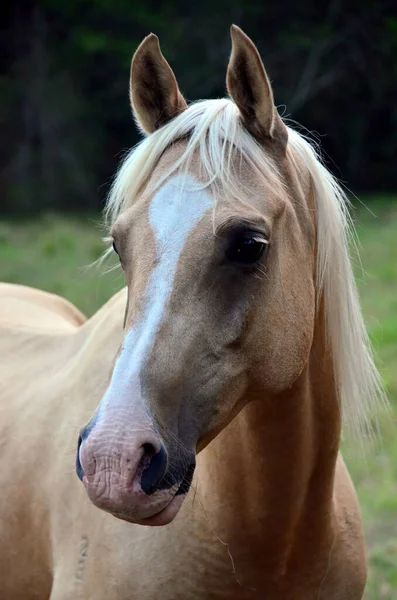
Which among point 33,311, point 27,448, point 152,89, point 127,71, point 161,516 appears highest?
point 152,89

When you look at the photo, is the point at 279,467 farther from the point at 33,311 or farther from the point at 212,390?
the point at 33,311

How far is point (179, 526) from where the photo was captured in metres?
2.12

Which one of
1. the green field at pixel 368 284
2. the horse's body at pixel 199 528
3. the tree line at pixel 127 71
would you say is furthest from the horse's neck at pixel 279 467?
the tree line at pixel 127 71

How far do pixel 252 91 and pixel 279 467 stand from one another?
0.92m

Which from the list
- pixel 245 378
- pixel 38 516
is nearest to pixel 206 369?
pixel 245 378

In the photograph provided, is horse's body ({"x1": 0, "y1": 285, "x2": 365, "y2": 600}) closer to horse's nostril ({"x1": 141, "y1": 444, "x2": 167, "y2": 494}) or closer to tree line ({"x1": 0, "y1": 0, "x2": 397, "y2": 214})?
horse's nostril ({"x1": 141, "y1": 444, "x2": 167, "y2": 494})

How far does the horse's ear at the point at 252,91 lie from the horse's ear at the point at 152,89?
0.18 metres

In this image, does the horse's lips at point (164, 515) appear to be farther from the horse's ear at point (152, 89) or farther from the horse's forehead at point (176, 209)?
the horse's ear at point (152, 89)

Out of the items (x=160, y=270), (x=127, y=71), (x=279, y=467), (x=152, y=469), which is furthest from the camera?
(x=127, y=71)

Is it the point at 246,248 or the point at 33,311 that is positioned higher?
the point at 246,248

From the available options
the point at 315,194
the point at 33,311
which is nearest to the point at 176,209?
the point at 315,194

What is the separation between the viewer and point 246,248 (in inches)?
70.8

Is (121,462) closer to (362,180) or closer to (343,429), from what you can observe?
(343,429)

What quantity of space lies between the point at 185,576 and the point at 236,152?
1.05m
